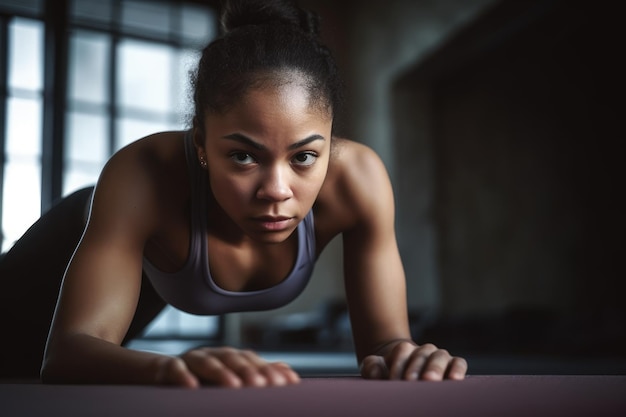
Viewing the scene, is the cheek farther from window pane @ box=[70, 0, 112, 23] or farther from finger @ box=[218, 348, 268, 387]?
window pane @ box=[70, 0, 112, 23]

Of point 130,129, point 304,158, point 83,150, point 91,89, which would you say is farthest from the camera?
point 130,129

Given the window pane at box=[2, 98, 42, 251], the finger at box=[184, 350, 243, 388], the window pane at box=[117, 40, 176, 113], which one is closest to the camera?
the finger at box=[184, 350, 243, 388]

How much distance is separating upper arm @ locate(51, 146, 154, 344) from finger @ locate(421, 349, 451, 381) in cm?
34

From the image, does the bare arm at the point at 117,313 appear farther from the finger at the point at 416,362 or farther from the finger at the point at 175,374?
the finger at the point at 416,362

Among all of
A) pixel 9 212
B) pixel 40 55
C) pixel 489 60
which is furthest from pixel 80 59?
pixel 489 60

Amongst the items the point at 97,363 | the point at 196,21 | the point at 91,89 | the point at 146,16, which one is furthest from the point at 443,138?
the point at 97,363

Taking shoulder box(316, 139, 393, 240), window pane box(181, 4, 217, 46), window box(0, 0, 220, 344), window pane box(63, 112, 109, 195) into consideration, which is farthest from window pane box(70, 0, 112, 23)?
shoulder box(316, 139, 393, 240)

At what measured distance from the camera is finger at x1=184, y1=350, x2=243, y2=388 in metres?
0.52

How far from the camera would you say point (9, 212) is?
12.4 feet

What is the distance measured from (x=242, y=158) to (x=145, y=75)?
4047mm

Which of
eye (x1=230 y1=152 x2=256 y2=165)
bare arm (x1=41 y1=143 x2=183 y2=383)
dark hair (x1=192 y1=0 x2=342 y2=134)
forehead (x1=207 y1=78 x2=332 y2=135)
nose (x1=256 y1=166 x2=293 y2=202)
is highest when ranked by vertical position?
dark hair (x1=192 y1=0 x2=342 y2=134)

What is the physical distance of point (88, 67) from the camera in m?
4.30

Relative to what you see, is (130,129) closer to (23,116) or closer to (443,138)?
(23,116)

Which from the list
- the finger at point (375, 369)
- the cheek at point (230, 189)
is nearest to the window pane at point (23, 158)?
the cheek at point (230, 189)
